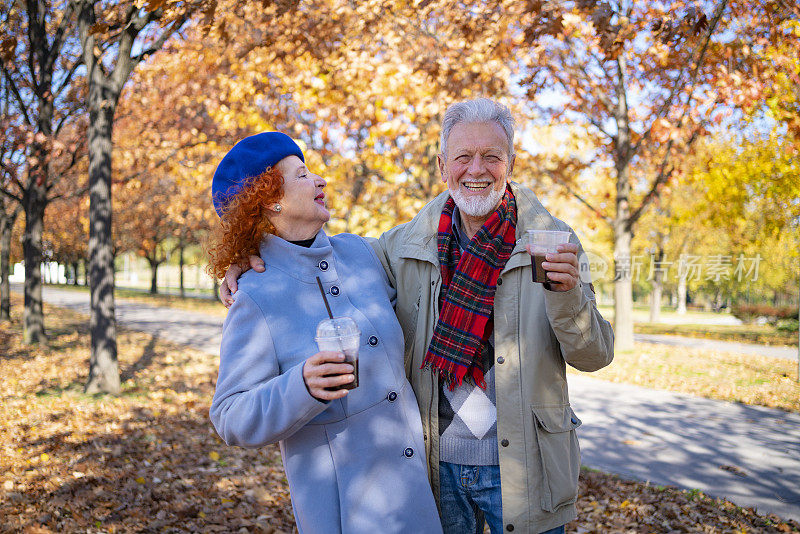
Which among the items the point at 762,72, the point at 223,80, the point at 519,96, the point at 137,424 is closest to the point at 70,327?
the point at 223,80

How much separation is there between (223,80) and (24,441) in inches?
242

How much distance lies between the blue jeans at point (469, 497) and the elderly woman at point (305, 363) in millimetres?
177

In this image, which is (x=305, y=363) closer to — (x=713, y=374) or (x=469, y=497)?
(x=469, y=497)

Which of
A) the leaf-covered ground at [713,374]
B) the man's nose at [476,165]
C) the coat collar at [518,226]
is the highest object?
the man's nose at [476,165]

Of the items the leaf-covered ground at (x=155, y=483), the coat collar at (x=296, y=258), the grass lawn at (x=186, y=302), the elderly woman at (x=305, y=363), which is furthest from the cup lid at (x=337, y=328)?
the grass lawn at (x=186, y=302)

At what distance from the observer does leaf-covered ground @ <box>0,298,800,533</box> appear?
14.3 ft

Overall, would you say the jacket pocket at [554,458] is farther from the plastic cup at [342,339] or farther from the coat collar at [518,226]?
the plastic cup at [342,339]

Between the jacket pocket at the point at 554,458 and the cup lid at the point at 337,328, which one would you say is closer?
the cup lid at the point at 337,328

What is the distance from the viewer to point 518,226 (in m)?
2.41

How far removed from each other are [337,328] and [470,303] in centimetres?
67

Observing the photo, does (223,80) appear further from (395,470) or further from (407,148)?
(395,470)

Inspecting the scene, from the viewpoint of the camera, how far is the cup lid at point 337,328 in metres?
1.75

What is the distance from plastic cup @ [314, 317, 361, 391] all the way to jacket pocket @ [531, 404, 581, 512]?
78cm

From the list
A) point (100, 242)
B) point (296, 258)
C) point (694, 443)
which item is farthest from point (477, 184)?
point (100, 242)
